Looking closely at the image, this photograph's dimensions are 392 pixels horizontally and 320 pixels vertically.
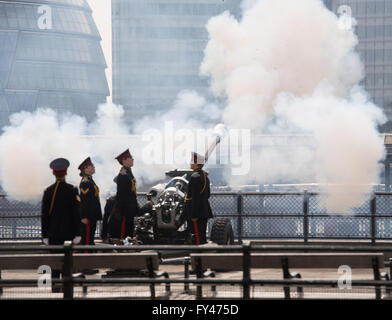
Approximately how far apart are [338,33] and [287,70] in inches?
58.2

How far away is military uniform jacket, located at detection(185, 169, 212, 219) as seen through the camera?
14.8 m

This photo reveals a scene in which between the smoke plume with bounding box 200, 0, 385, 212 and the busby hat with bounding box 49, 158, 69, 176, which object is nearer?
the busby hat with bounding box 49, 158, 69, 176

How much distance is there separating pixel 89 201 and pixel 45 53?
84196 mm

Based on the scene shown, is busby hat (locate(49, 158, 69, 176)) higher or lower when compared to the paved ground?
higher

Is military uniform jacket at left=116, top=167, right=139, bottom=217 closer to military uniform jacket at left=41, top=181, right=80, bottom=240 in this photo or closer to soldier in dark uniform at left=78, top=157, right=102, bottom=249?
soldier in dark uniform at left=78, top=157, right=102, bottom=249

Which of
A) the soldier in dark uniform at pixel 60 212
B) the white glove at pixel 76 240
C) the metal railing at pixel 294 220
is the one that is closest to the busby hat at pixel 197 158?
the metal railing at pixel 294 220

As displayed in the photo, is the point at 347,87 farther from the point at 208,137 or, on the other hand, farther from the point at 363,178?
the point at 208,137

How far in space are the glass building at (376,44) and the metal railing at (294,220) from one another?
98097mm

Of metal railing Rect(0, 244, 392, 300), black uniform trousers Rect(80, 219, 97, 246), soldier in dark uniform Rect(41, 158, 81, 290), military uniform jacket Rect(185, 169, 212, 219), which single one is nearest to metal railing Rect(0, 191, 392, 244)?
military uniform jacket Rect(185, 169, 212, 219)

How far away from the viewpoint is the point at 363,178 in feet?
62.4

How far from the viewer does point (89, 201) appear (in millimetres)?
14555

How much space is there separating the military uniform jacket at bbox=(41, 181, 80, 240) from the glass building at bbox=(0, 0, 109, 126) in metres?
81.0

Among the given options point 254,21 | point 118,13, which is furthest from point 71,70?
point 254,21

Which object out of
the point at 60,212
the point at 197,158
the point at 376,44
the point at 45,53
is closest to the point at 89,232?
the point at 197,158
